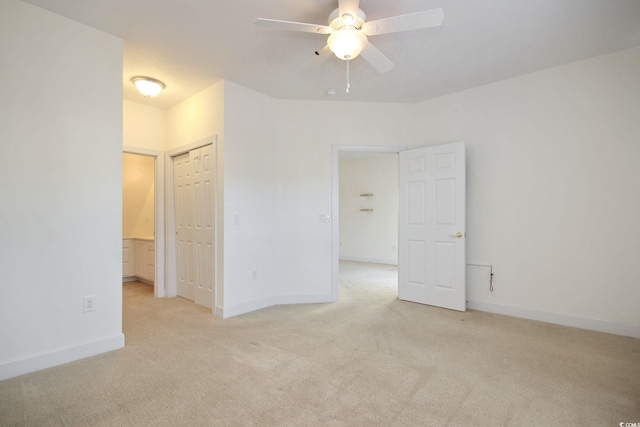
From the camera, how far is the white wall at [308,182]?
407 cm

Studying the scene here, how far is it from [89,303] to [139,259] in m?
2.98

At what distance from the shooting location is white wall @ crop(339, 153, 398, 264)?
748cm

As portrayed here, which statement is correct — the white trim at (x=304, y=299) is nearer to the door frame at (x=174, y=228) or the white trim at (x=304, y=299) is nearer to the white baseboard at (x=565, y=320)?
the door frame at (x=174, y=228)

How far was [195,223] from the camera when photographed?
3.97 meters

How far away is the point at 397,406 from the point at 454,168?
280 centimetres

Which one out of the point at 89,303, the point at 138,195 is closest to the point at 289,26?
the point at 89,303

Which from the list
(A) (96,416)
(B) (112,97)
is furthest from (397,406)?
(B) (112,97)

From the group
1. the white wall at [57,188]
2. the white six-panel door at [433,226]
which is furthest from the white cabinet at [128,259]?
the white six-panel door at [433,226]

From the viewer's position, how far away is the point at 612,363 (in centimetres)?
234

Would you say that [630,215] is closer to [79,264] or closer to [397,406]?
[397,406]

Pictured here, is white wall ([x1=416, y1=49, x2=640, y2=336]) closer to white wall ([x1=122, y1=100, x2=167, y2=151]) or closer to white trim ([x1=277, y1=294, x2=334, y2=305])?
white trim ([x1=277, y1=294, x2=334, y2=305])

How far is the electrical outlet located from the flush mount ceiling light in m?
2.22

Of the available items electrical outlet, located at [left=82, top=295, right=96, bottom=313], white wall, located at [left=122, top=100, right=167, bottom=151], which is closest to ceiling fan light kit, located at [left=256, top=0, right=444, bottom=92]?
electrical outlet, located at [left=82, top=295, right=96, bottom=313]

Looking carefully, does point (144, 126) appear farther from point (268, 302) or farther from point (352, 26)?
point (352, 26)
